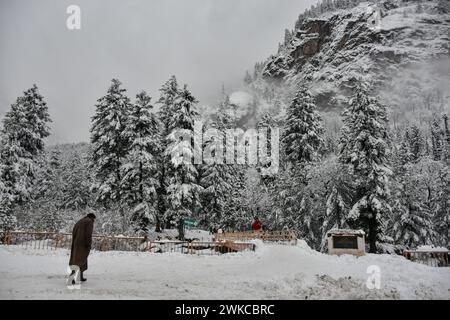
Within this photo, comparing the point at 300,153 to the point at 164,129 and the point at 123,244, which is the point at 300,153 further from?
the point at 123,244

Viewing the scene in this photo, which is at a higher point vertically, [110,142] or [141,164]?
[110,142]

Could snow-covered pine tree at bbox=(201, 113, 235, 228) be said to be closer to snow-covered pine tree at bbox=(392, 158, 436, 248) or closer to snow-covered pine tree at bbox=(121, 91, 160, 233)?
snow-covered pine tree at bbox=(121, 91, 160, 233)

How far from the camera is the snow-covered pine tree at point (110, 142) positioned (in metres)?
35.4

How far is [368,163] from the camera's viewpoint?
30266 mm

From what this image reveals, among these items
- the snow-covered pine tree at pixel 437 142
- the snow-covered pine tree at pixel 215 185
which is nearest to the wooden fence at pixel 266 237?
the snow-covered pine tree at pixel 215 185

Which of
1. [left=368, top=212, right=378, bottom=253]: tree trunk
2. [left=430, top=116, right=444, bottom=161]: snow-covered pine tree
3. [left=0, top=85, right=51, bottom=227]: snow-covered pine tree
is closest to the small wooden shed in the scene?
[left=368, top=212, right=378, bottom=253]: tree trunk

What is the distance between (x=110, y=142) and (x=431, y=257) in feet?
89.3

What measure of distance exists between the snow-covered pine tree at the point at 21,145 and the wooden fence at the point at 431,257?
27435mm

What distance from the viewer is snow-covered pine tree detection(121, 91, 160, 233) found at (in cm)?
3281

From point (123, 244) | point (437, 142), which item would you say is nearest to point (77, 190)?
point (123, 244)

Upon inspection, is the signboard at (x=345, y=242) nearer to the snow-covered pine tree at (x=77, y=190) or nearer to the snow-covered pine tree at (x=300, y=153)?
the snow-covered pine tree at (x=300, y=153)

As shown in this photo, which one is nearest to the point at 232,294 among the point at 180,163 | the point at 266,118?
the point at 180,163

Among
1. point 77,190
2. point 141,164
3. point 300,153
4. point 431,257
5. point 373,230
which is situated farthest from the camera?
point 77,190
